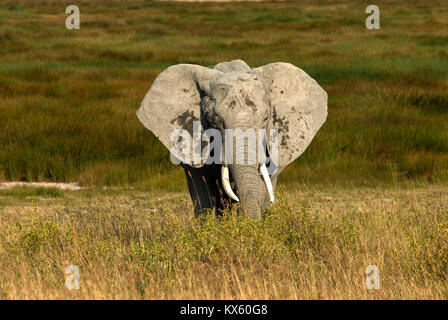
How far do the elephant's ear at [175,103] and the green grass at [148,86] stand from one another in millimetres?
3930

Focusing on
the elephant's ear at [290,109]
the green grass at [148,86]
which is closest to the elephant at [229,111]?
the elephant's ear at [290,109]

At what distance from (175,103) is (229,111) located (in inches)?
38.4

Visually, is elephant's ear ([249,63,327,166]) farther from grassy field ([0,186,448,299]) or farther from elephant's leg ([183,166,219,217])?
elephant's leg ([183,166,219,217])

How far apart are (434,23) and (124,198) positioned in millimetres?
34528

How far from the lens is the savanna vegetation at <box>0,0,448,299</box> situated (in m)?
5.49

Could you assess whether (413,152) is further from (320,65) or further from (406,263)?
(320,65)

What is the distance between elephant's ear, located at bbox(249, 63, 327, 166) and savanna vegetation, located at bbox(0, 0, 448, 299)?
502 millimetres

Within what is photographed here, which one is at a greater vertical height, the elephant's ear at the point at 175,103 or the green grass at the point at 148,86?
the elephant's ear at the point at 175,103

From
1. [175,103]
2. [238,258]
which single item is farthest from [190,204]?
[238,258]

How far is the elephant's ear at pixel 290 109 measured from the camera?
662cm

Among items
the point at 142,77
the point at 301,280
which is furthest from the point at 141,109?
the point at 142,77

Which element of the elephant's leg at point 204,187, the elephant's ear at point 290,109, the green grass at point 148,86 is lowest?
the green grass at point 148,86

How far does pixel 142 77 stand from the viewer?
20094 mm

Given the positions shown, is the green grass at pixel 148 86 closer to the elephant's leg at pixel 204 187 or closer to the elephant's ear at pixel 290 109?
the elephant's leg at pixel 204 187
